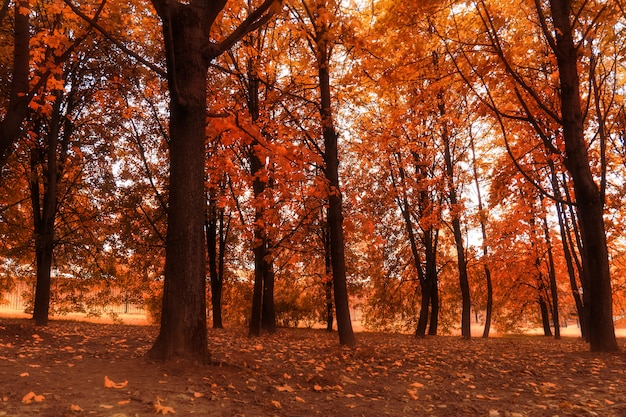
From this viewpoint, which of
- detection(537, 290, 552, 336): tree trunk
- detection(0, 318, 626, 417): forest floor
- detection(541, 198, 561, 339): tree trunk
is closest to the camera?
detection(0, 318, 626, 417): forest floor

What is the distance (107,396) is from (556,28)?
8.51 meters

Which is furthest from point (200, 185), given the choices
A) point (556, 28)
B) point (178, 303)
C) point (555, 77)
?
point (555, 77)

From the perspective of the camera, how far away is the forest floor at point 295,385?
377cm

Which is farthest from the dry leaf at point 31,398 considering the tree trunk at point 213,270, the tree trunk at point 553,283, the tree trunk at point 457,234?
the tree trunk at point 553,283

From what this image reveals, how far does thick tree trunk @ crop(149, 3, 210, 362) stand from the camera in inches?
202

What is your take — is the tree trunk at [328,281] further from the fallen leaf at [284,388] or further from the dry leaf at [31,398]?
the dry leaf at [31,398]

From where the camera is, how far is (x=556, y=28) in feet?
25.9

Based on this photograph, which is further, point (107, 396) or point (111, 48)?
point (111, 48)

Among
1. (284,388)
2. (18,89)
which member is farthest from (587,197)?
(18,89)

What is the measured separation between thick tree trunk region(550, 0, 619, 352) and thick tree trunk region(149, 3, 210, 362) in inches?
240

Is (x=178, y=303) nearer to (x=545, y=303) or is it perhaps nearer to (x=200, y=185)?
(x=200, y=185)

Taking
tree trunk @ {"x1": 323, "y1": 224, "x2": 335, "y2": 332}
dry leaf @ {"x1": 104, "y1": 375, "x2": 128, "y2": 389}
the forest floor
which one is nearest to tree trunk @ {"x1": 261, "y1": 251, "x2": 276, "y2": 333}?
tree trunk @ {"x1": 323, "y1": 224, "x2": 335, "y2": 332}

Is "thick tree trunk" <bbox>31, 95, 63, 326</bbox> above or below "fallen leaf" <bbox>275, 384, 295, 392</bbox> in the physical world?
above

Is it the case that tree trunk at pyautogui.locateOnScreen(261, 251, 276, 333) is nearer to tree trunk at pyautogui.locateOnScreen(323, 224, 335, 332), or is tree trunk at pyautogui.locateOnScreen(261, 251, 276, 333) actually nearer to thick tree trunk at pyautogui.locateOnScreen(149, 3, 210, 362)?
tree trunk at pyautogui.locateOnScreen(323, 224, 335, 332)
